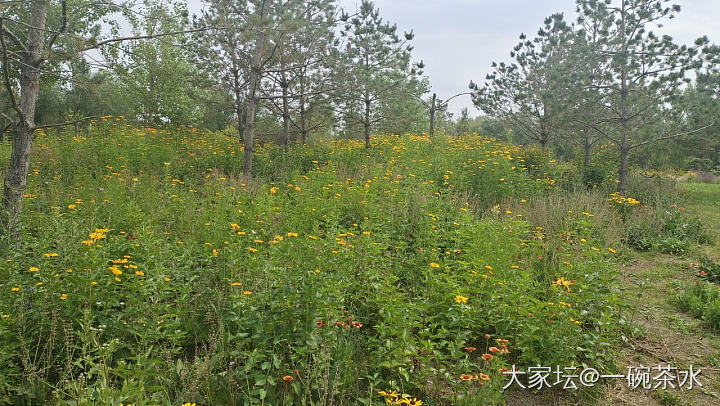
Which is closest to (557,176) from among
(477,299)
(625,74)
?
(625,74)

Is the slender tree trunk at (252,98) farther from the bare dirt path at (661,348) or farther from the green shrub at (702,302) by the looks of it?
the green shrub at (702,302)

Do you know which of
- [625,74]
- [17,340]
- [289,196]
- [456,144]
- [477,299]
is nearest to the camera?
[17,340]

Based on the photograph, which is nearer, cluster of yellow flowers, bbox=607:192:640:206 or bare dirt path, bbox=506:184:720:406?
bare dirt path, bbox=506:184:720:406

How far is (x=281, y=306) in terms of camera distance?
112 inches

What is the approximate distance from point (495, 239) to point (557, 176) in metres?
6.33

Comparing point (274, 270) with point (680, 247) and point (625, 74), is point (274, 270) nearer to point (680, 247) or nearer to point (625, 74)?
point (680, 247)

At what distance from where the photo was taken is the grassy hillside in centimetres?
255

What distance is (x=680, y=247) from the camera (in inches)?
268

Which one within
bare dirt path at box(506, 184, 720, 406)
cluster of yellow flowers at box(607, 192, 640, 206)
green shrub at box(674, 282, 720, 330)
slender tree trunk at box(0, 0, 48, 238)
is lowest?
bare dirt path at box(506, 184, 720, 406)

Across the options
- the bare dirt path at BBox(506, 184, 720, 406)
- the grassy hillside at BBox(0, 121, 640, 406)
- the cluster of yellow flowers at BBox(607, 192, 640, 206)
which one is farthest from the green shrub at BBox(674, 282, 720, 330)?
the cluster of yellow flowers at BBox(607, 192, 640, 206)

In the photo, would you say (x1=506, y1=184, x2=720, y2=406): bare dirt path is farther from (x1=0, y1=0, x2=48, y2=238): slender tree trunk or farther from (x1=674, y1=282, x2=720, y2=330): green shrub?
(x1=0, y1=0, x2=48, y2=238): slender tree trunk

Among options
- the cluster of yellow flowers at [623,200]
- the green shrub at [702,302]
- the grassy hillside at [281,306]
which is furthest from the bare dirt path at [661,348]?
the cluster of yellow flowers at [623,200]

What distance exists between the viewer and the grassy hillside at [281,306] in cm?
255

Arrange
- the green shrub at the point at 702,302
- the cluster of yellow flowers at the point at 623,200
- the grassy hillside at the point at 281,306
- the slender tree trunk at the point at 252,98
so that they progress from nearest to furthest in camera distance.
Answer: the grassy hillside at the point at 281,306 → the green shrub at the point at 702,302 → the cluster of yellow flowers at the point at 623,200 → the slender tree trunk at the point at 252,98
